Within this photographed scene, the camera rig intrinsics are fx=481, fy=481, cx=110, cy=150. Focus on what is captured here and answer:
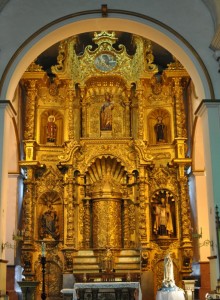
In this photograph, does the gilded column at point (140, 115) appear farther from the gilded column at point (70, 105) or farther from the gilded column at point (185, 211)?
the gilded column at point (70, 105)

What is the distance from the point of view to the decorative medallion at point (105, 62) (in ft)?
61.0

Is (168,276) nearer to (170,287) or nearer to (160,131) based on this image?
(170,287)

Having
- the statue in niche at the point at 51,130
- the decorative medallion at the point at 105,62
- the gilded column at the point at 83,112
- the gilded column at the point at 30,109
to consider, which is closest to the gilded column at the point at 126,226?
the gilded column at the point at 83,112

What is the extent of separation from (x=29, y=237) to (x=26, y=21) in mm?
7793

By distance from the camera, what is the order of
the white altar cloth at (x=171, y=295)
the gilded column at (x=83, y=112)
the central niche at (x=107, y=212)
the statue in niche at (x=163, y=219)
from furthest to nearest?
the gilded column at (x=83, y=112)
the statue in niche at (x=163, y=219)
the central niche at (x=107, y=212)
the white altar cloth at (x=171, y=295)

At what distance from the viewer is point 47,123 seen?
18.8m

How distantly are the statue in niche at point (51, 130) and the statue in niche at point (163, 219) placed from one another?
15.5 feet

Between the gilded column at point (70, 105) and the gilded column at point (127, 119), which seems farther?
the gilded column at point (127, 119)

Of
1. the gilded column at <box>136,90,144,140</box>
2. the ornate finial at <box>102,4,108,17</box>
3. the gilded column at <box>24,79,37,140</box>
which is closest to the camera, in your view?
the ornate finial at <box>102,4,108,17</box>

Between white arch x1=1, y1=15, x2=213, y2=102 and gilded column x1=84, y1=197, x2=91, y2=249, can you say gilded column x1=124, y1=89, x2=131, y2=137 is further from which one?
white arch x1=1, y1=15, x2=213, y2=102

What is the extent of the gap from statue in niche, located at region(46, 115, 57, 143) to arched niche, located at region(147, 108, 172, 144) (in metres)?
3.68

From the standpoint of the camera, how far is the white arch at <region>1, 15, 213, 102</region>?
12141mm

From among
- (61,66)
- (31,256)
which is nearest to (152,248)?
(31,256)

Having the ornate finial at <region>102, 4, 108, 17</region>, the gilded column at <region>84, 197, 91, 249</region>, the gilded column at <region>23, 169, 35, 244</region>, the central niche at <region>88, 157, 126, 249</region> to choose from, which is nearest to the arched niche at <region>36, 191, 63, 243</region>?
the gilded column at <region>23, 169, 35, 244</region>
